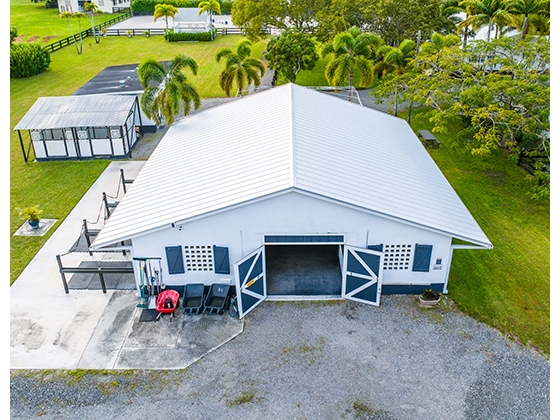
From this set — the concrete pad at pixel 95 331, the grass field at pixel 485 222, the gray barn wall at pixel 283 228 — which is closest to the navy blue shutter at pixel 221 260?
the gray barn wall at pixel 283 228

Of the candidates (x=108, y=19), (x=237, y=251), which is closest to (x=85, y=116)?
(x=237, y=251)

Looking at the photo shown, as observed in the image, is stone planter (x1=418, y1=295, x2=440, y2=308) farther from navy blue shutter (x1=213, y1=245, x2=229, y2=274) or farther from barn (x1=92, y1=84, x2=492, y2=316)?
navy blue shutter (x1=213, y1=245, x2=229, y2=274)

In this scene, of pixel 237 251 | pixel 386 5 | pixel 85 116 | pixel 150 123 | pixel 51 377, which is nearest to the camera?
pixel 51 377

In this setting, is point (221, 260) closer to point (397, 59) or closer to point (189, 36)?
point (397, 59)

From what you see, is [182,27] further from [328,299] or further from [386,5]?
[328,299]

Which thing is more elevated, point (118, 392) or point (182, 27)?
point (182, 27)

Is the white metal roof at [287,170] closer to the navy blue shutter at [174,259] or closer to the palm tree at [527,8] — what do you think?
the navy blue shutter at [174,259]

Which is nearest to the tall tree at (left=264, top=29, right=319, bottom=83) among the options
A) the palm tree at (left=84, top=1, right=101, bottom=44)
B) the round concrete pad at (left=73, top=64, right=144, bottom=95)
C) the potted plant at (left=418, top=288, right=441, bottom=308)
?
the round concrete pad at (left=73, top=64, right=144, bottom=95)
